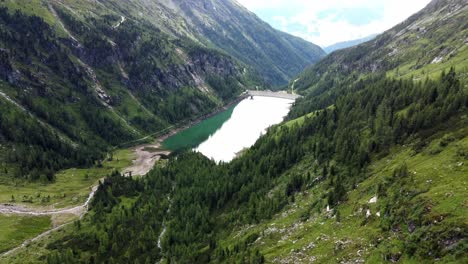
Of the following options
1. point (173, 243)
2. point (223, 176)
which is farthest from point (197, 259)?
point (223, 176)

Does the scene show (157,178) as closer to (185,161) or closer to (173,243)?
(185,161)

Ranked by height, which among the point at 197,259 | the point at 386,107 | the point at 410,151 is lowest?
the point at 197,259

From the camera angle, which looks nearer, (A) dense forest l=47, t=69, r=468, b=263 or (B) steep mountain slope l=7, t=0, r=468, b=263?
(B) steep mountain slope l=7, t=0, r=468, b=263

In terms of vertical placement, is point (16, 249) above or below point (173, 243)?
above

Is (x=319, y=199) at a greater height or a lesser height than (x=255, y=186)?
greater

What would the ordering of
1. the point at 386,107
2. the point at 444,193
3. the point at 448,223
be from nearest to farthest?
the point at 448,223
the point at 444,193
the point at 386,107
